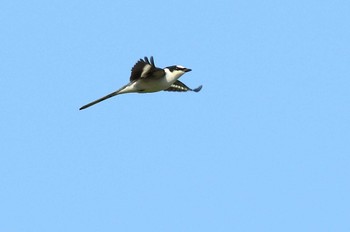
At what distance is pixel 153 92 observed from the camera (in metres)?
21.0

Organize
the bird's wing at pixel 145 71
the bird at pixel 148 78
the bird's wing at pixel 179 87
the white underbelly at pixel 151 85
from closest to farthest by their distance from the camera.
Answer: the bird's wing at pixel 145 71 → the bird at pixel 148 78 → the white underbelly at pixel 151 85 → the bird's wing at pixel 179 87

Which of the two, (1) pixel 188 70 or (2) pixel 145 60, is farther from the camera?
(1) pixel 188 70

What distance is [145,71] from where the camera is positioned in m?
19.9

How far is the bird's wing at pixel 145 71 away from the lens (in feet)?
63.8

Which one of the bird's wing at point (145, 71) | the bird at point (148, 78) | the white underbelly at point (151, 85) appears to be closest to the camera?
the bird's wing at point (145, 71)

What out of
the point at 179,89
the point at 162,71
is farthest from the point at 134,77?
the point at 179,89

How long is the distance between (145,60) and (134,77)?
52.8 inches

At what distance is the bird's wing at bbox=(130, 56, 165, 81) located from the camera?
19.4 meters

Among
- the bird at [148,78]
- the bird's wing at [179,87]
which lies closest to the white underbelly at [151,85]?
the bird at [148,78]

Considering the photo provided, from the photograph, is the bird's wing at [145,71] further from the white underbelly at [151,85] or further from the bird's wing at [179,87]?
the bird's wing at [179,87]

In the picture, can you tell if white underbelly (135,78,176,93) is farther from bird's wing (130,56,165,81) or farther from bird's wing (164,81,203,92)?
bird's wing (164,81,203,92)

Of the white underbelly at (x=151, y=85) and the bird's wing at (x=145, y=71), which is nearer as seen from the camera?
the bird's wing at (x=145, y=71)

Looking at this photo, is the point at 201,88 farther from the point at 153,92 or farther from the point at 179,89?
the point at 153,92

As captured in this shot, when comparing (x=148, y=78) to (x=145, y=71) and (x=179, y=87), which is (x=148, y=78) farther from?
(x=179, y=87)
